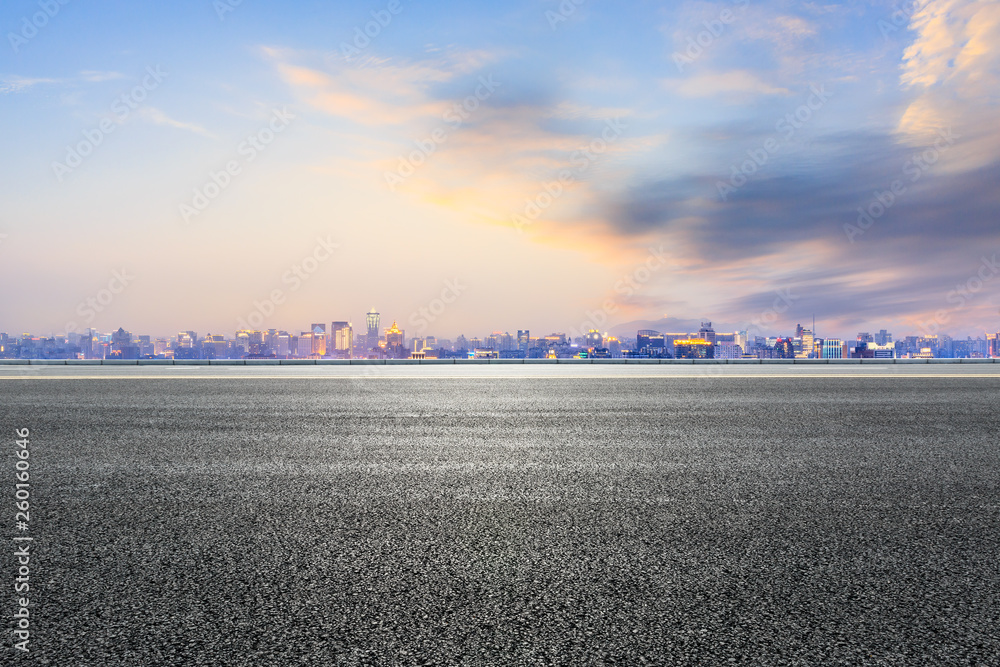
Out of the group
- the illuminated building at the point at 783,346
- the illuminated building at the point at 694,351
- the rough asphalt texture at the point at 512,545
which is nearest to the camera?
the rough asphalt texture at the point at 512,545

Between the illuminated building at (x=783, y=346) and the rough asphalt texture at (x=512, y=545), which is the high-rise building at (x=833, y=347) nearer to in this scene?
the illuminated building at (x=783, y=346)

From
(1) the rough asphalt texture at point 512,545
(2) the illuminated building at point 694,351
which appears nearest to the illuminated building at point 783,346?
(2) the illuminated building at point 694,351

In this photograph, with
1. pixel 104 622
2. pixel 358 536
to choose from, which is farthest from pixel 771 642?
pixel 104 622

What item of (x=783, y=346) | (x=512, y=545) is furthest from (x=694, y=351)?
(x=512, y=545)

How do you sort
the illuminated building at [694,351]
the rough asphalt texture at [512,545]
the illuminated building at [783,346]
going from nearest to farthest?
the rough asphalt texture at [512,545]
the illuminated building at [694,351]
the illuminated building at [783,346]

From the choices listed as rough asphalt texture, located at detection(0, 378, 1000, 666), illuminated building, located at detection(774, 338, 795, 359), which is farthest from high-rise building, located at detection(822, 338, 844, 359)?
rough asphalt texture, located at detection(0, 378, 1000, 666)

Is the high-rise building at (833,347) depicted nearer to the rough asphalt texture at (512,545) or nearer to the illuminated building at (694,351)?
the illuminated building at (694,351)

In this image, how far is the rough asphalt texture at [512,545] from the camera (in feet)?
7.98

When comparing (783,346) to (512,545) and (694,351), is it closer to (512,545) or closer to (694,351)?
(694,351)

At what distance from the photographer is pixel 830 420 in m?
8.70

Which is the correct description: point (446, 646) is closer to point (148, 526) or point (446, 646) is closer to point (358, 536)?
point (358, 536)

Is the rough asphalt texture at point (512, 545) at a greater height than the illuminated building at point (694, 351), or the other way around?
Result: the illuminated building at point (694, 351)

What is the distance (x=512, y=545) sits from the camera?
3.54m

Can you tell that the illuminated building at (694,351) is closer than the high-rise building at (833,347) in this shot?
Yes
